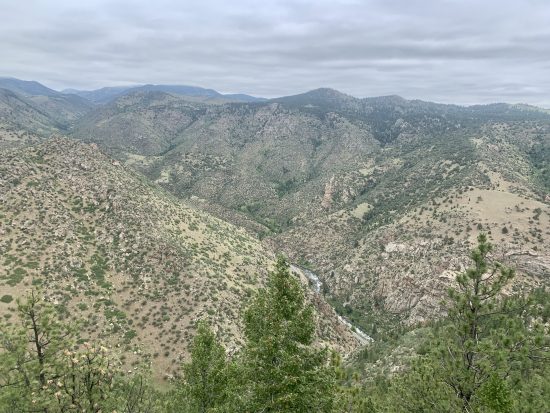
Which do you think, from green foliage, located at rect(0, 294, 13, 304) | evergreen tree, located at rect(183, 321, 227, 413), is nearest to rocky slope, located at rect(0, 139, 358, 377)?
green foliage, located at rect(0, 294, 13, 304)

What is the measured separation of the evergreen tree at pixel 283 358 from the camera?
1678cm

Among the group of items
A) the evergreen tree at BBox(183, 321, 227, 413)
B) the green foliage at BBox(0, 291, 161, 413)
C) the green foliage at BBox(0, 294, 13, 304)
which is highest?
the green foliage at BBox(0, 291, 161, 413)

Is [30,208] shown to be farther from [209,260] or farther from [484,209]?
[484,209]

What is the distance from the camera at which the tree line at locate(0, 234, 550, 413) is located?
15.1 metres

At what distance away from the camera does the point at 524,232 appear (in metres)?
97.5

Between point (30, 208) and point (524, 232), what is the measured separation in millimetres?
103047

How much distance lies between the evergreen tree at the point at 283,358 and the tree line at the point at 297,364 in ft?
0.14

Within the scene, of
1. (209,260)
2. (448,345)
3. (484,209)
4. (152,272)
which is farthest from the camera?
(484,209)

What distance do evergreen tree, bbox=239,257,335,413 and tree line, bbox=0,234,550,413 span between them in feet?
0.14

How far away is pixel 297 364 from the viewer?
17031 mm

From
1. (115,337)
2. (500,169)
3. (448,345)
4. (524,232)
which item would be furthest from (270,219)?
(448,345)

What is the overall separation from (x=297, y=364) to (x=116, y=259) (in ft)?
182

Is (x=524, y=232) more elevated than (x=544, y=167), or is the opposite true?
(x=544, y=167)

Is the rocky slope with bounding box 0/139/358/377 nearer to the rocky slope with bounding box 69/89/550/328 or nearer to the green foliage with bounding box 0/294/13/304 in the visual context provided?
the green foliage with bounding box 0/294/13/304
